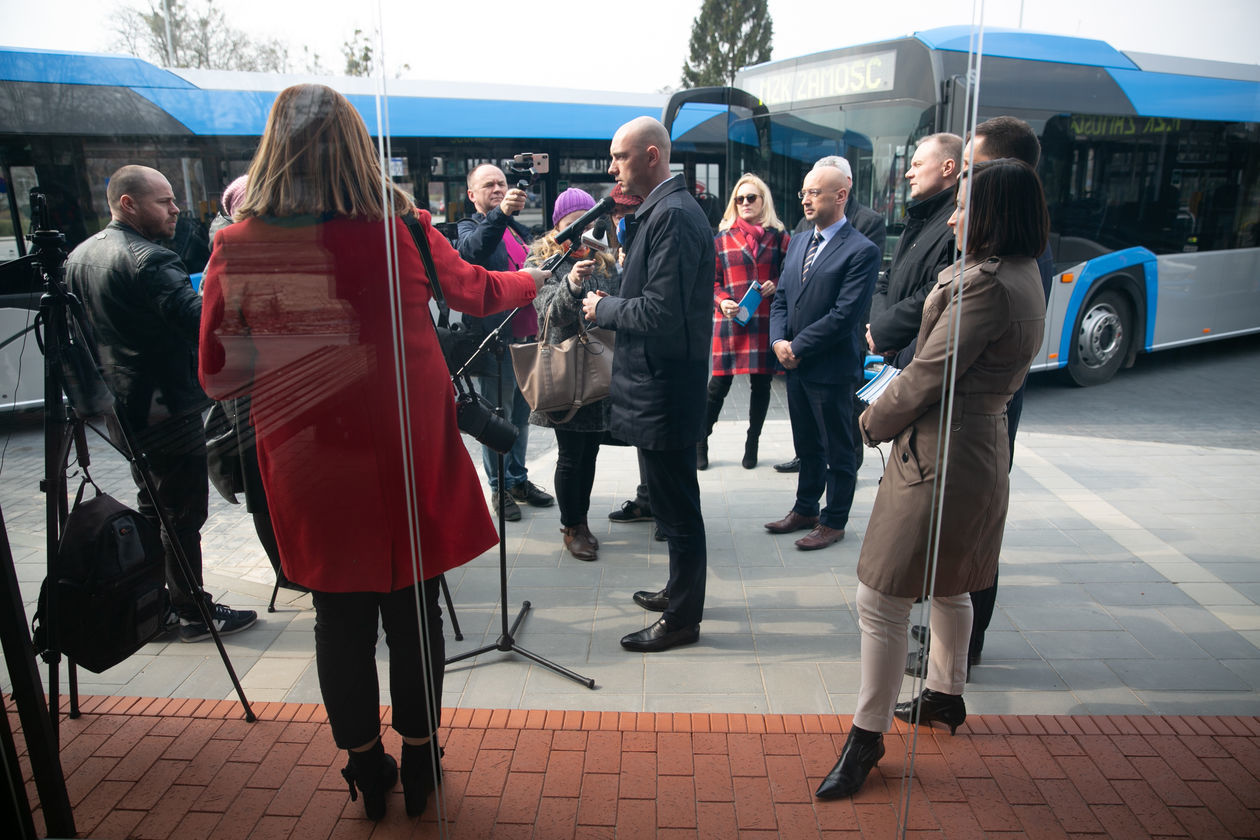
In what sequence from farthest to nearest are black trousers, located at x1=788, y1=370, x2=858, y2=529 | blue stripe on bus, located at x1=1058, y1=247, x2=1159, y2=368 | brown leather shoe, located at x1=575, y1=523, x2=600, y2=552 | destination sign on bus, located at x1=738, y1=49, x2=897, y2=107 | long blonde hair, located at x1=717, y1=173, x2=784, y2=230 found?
blue stripe on bus, located at x1=1058, y1=247, x2=1159, y2=368 → long blonde hair, located at x1=717, y1=173, x2=784, y2=230 → brown leather shoe, located at x1=575, y1=523, x2=600, y2=552 → black trousers, located at x1=788, y1=370, x2=858, y2=529 → destination sign on bus, located at x1=738, y1=49, x2=897, y2=107

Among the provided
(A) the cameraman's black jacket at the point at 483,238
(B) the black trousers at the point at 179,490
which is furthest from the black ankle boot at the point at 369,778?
(A) the cameraman's black jacket at the point at 483,238

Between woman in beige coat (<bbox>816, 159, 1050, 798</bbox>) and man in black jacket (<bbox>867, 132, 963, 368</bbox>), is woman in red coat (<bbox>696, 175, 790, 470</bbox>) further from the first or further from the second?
woman in beige coat (<bbox>816, 159, 1050, 798</bbox>)

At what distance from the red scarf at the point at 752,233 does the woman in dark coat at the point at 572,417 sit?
1.10m

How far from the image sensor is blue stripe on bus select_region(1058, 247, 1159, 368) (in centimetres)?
582

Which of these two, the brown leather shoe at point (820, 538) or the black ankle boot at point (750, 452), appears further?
the black ankle boot at point (750, 452)

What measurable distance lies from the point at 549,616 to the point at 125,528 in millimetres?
1606

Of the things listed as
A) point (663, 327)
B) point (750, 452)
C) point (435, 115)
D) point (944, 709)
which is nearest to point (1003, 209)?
point (663, 327)

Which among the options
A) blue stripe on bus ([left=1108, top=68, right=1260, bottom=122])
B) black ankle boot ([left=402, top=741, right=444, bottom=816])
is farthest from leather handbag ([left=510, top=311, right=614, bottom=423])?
blue stripe on bus ([left=1108, top=68, right=1260, bottom=122])

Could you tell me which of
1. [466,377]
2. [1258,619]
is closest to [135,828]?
[466,377]

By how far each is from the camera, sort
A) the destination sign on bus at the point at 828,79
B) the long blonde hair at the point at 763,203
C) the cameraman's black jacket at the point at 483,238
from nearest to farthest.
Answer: the destination sign on bus at the point at 828,79 < the cameraman's black jacket at the point at 483,238 < the long blonde hair at the point at 763,203

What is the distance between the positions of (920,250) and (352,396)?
1.74 meters

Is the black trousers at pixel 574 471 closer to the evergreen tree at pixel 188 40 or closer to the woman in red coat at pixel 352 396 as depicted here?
the woman in red coat at pixel 352 396

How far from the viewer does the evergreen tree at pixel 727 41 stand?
2.43 m

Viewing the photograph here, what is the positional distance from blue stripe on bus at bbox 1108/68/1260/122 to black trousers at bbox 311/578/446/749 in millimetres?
2904
